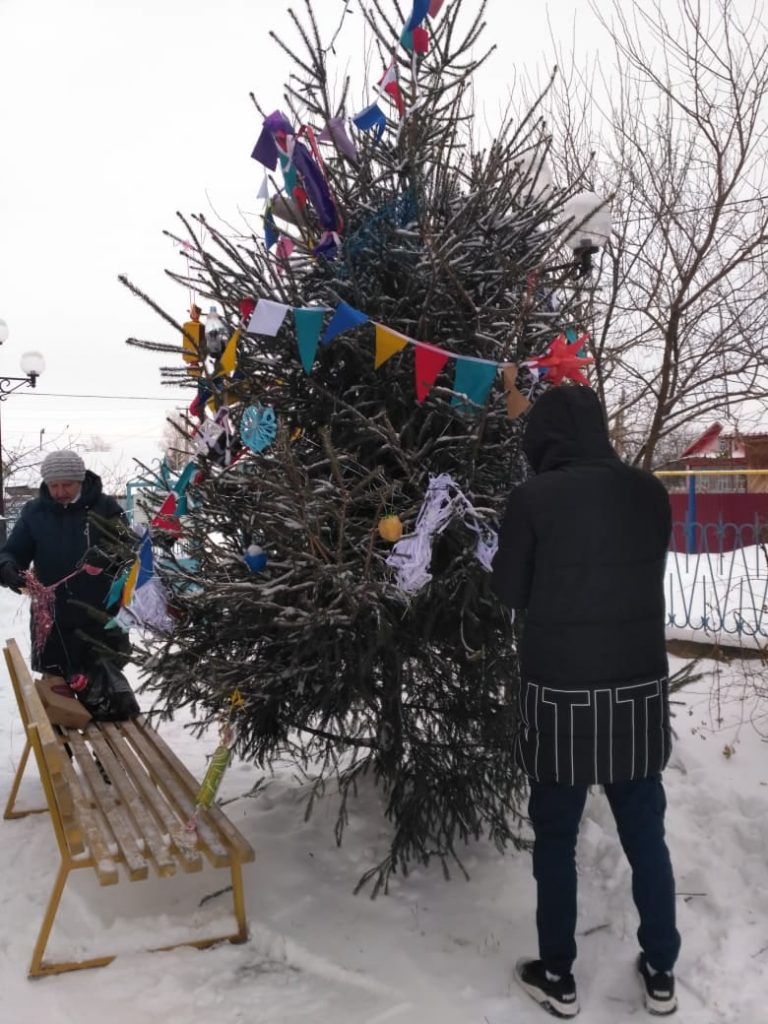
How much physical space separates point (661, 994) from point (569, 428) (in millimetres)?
1733

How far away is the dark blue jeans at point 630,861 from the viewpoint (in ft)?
8.18

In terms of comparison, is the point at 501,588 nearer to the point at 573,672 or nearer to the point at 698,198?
the point at 573,672

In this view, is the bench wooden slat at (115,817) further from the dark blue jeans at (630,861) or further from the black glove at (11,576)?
the dark blue jeans at (630,861)

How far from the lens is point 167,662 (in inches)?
121

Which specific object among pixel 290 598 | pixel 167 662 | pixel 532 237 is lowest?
pixel 167 662

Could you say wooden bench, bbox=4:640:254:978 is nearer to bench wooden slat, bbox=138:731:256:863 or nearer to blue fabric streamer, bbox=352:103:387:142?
bench wooden slat, bbox=138:731:256:863

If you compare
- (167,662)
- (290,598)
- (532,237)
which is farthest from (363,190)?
Answer: (167,662)

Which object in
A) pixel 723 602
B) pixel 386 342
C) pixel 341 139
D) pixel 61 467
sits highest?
pixel 341 139

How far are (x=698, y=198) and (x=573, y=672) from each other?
14.5 feet

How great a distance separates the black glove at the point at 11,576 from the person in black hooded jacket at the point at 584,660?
2719mm

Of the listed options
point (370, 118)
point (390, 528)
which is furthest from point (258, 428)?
point (370, 118)

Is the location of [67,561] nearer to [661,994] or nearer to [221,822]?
[221,822]

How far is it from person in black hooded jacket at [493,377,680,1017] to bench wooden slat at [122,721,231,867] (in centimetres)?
109

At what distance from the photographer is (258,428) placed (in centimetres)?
297
